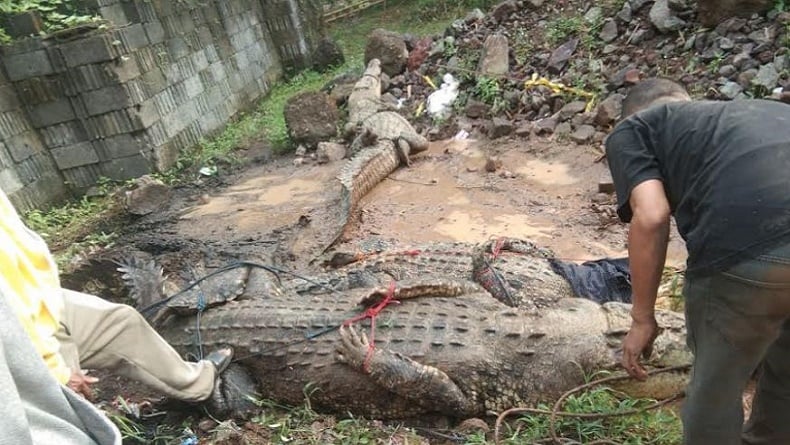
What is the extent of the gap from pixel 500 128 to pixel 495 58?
1.64m

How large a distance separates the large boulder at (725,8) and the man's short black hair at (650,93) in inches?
203

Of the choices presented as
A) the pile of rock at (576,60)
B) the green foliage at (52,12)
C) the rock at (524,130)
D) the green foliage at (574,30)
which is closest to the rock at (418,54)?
the pile of rock at (576,60)

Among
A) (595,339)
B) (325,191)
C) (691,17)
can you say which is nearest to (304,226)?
(325,191)

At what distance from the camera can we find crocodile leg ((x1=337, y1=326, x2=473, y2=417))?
2943 mm

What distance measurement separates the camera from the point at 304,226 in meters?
5.29

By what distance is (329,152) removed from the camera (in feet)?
24.3

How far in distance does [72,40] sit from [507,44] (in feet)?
19.0

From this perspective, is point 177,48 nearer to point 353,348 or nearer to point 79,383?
point 353,348

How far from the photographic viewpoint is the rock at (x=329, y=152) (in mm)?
7359

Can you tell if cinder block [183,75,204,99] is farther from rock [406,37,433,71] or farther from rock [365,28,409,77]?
rock [406,37,433,71]

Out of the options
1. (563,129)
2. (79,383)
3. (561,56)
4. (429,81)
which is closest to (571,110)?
(563,129)

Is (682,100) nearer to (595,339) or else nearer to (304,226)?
(595,339)

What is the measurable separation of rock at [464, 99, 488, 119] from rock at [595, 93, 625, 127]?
1.54 meters

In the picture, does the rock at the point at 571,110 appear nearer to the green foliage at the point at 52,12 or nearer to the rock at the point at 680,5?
the rock at the point at 680,5
